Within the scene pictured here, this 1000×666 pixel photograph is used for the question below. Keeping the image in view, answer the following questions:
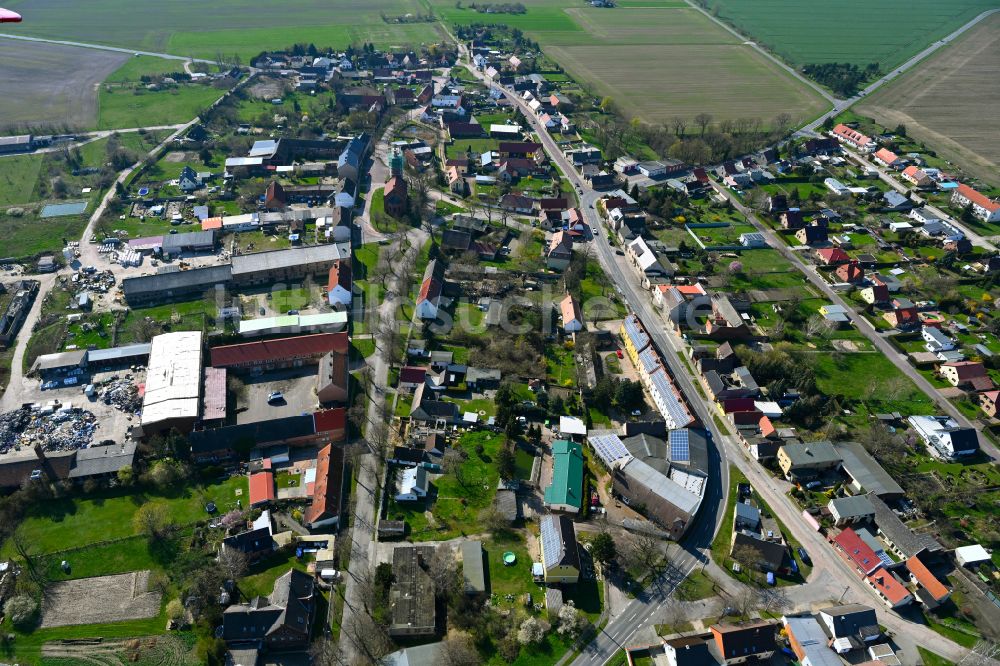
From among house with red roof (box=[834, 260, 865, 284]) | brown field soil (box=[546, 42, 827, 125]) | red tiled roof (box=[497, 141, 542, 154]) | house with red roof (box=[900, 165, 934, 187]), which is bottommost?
house with red roof (box=[834, 260, 865, 284])

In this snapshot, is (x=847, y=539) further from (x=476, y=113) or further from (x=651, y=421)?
(x=476, y=113)

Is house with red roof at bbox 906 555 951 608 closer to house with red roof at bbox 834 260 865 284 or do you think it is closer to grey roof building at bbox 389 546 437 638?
grey roof building at bbox 389 546 437 638

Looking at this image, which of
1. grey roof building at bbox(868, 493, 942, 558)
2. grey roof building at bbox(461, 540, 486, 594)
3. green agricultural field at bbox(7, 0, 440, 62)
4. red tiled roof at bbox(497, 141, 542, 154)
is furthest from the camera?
green agricultural field at bbox(7, 0, 440, 62)

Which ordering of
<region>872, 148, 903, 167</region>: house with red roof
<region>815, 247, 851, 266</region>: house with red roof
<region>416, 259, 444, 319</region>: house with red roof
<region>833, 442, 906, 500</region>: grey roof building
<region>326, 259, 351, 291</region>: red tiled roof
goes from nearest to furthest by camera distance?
<region>833, 442, 906, 500</region>: grey roof building < <region>416, 259, 444, 319</region>: house with red roof < <region>326, 259, 351, 291</region>: red tiled roof < <region>815, 247, 851, 266</region>: house with red roof < <region>872, 148, 903, 167</region>: house with red roof

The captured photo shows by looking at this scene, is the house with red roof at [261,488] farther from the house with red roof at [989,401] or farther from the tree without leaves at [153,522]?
the house with red roof at [989,401]

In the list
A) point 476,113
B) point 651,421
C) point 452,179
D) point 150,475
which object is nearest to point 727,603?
point 651,421

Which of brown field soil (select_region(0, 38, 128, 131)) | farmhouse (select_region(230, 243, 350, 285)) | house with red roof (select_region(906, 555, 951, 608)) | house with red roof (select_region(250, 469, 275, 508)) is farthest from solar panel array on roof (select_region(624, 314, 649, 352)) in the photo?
brown field soil (select_region(0, 38, 128, 131))

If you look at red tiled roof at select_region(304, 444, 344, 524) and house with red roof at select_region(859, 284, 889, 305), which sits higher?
house with red roof at select_region(859, 284, 889, 305)
